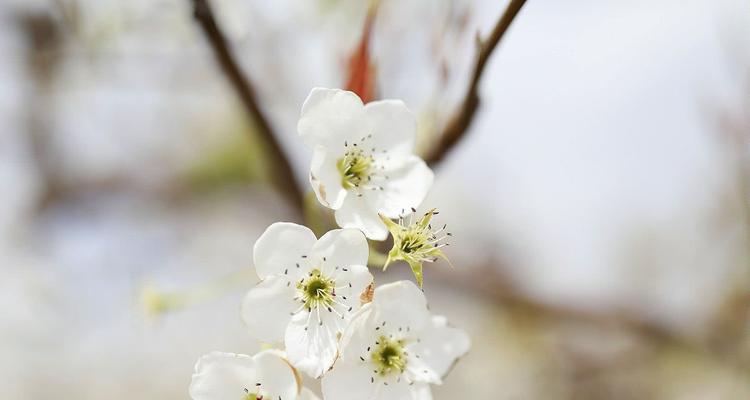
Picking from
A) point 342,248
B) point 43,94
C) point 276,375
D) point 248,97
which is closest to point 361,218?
point 342,248

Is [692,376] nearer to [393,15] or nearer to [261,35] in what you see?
[393,15]

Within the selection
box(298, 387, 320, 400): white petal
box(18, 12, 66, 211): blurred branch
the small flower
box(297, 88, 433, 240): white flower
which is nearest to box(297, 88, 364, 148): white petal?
box(297, 88, 433, 240): white flower

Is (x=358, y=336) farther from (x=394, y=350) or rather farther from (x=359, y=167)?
(x=359, y=167)

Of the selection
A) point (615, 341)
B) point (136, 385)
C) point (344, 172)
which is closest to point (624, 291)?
point (615, 341)

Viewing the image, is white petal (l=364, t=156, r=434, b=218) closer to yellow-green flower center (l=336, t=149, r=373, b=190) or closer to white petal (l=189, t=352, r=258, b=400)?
yellow-green flower center (l=336, t=149, r=373, b=190)

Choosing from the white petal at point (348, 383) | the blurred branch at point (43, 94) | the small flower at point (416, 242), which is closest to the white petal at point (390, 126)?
the small flower at point (416, 242)

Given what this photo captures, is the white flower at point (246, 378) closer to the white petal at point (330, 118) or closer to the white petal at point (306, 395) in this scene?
the white petal at point (306, 395)
